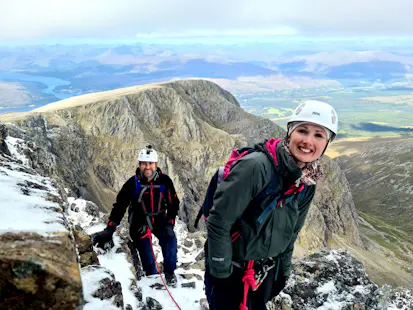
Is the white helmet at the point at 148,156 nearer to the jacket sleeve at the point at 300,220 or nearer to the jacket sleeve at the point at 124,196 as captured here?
the jacket sleeve at the point at 124,196

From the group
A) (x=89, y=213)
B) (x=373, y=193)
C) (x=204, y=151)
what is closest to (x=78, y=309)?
(x=89, y=213)

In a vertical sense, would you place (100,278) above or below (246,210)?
below

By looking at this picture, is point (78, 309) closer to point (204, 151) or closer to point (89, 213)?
point (89, 213)

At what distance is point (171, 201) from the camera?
853cm

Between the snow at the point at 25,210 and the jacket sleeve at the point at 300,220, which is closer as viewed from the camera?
the snow at the point at 25,210

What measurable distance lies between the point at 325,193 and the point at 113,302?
89035 millimetres

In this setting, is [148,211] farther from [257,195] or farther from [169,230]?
[257,195]

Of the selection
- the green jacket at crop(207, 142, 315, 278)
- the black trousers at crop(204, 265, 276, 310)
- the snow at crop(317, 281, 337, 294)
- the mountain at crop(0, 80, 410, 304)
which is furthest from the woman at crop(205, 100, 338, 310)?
the mountain at crop(0, 80, 410, 304)

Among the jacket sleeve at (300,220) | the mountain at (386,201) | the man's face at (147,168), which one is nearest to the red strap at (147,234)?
the man's face at (147,168)

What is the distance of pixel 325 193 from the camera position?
8550cm

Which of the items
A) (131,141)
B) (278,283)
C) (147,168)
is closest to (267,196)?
(278,283)

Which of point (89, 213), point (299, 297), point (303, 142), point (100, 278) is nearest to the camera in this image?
point (303, 142)

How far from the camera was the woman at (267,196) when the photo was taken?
3713 mm

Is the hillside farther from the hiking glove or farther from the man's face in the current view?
the man's face
